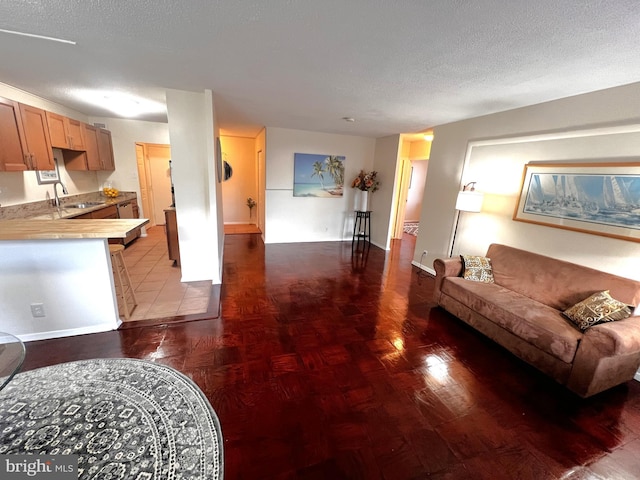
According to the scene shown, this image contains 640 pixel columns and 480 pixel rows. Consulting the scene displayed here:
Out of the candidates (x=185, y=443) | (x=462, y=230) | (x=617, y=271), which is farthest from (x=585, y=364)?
(x=185, y=443)

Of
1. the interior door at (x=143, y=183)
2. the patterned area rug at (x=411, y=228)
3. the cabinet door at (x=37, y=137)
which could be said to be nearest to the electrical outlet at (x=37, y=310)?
the cabinet door at (x=37, y=137)

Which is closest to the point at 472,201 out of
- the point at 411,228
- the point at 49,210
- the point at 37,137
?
the point at 411,228

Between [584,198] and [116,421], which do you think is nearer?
[116,421]

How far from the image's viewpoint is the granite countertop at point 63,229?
2042 mm

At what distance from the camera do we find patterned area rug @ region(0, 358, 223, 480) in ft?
4.52

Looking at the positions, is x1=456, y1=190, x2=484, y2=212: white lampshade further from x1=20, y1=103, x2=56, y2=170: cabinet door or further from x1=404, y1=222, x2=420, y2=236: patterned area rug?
x1=20, y1=103, x2=56, y2=170: cabinet door

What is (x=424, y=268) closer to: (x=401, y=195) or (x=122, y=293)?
(x=401, y=195)

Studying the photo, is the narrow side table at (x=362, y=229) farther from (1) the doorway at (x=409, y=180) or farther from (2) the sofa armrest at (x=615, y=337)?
(2) the sofa armrest at (x=615, y=337)

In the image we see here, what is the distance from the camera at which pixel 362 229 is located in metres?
6.52

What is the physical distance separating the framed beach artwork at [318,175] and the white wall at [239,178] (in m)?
2.09

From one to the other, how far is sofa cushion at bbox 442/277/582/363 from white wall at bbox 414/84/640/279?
679mm

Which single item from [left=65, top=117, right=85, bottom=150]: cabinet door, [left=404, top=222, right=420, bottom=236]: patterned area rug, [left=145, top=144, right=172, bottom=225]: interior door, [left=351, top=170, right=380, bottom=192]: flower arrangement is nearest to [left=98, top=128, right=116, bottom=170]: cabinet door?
[left=65, top=117, right=85, bottom=150]: cabinet door

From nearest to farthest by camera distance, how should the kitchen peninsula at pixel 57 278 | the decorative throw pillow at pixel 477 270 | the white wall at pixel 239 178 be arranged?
the kitchen peninsula at pixel 57 278
the decorative throw pillow at pixel 477 270
the white wall at pixel 239 178

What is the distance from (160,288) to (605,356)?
431 cm
